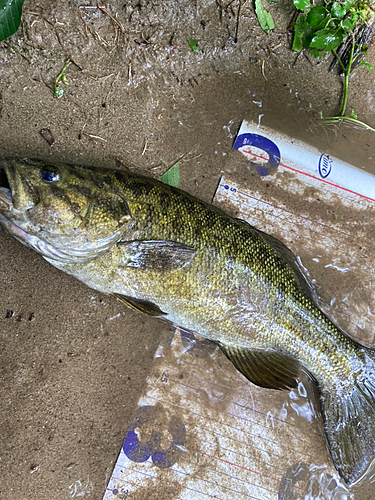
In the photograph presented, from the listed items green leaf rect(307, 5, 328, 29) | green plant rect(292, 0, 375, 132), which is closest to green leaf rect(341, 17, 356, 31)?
green plant rect(292, 0, 375, 132)

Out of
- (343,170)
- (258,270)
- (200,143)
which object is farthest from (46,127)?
(343,170)

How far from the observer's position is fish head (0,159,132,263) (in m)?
1.82

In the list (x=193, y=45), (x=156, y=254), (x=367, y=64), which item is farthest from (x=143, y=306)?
(x=367, y=64)

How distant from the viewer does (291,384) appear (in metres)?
2.27

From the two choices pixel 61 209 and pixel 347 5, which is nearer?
pixel 61 209

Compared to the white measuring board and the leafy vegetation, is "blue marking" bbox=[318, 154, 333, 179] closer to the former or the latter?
the white measuring board

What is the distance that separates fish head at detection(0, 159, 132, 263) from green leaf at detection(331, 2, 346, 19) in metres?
2.09

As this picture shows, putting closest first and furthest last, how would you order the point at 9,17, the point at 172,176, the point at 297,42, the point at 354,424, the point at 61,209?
the point at 61,209
the point at 9,17
the point at 354,424
the point at 172,176
the point at 297,42

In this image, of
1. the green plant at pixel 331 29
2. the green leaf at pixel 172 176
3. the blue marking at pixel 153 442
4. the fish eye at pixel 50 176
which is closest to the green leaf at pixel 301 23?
the green plant at pixel 331 29

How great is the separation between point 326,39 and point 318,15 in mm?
176

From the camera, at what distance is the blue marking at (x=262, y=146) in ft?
8.74

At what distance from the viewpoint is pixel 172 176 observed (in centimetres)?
257

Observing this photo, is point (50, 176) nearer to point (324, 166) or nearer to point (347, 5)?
point (324, 166)

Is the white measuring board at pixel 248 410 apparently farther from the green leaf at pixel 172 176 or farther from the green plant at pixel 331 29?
the green plant at pixel 331 29
